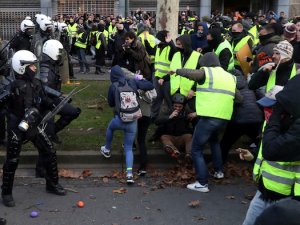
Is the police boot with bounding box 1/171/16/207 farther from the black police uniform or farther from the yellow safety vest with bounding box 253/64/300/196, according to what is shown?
the yellow safety vest with bounding box 253/64/300/196

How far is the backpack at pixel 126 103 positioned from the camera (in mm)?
5961

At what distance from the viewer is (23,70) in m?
5.36

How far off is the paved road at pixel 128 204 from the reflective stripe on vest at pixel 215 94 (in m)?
1.06

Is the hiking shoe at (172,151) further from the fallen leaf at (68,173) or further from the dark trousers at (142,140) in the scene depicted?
the fallen leaf at (68,173)

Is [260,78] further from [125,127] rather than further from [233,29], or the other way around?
[233,29]

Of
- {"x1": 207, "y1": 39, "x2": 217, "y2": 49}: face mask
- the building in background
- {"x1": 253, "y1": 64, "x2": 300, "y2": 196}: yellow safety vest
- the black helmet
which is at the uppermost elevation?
the building in background

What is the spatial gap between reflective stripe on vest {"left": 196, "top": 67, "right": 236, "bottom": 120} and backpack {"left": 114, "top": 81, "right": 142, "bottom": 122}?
89cm

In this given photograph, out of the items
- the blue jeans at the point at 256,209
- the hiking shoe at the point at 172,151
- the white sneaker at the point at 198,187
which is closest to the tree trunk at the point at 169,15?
the hiking shoe at the point at 172,151

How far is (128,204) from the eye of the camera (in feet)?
18.0

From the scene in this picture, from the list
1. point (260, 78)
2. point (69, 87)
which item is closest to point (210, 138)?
point (260, 78)

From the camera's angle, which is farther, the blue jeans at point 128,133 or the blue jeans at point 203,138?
the blue jeans at point 128,133

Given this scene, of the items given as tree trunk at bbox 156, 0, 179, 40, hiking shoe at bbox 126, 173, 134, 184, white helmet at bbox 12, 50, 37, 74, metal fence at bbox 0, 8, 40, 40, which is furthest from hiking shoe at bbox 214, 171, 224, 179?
metal fence at bbox 0, 8, 40, 40

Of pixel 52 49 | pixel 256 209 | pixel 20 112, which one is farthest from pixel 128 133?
pixel 256 209

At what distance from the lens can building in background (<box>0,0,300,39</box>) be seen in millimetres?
29703
